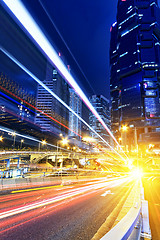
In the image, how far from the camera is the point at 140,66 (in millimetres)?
147000

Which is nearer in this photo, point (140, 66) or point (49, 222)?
point (49, 222)

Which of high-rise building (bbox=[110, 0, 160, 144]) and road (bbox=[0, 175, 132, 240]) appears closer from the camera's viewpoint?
road (bbox=[0, 175, 132, 240])

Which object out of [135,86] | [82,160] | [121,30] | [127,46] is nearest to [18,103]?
[82,160]

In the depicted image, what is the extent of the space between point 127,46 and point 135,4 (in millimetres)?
54836

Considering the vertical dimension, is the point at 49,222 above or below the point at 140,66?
below

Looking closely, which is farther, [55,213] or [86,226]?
[55,213]

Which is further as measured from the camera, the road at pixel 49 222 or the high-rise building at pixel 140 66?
the high-rise building at pixel 140 66

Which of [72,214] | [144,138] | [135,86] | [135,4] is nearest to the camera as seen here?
[72,214]

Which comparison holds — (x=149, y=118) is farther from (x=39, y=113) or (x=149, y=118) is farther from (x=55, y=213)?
(x=55, y=213)

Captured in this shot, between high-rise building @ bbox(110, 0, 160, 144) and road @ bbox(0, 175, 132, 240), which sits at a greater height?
high-rise building @ bbox(110, 0, 160, 144)

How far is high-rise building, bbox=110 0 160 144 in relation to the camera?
137 metres

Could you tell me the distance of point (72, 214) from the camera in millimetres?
7176

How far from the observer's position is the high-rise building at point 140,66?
137125 millimetres

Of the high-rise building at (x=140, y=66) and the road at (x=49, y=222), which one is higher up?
the high-rise building at (x=140, y=66)
